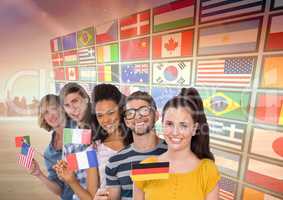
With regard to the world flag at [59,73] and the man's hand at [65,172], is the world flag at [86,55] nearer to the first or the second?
the world flag at [59,73]

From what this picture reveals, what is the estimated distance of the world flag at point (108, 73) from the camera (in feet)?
4.76

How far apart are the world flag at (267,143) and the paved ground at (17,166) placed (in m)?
1.23

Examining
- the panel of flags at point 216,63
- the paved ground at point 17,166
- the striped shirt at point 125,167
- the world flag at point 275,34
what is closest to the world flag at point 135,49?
the panel of flags at point 216,63

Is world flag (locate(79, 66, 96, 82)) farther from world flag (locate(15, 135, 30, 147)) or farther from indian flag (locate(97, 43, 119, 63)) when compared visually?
world flag (locate(15, 135, 30, 147))

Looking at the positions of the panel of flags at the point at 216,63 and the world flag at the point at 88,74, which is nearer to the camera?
the panel of flags at the point at 216,63

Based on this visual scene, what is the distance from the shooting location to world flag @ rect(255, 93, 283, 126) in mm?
1021

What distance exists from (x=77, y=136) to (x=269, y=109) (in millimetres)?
1033

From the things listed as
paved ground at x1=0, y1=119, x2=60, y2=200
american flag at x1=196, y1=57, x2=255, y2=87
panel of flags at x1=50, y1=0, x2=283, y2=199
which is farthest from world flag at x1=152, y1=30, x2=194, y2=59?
paved ground at x1=0, y1=119, x2=60, y2=200

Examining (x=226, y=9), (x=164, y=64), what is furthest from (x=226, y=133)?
(x=226, y=9)

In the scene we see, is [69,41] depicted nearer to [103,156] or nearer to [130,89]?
[130,89]

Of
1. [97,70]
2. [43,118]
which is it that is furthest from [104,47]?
[43,118]

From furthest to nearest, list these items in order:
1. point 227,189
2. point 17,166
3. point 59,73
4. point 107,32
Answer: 1. point 17,166
2. point 59,73
3. point 107,32
4. point 227,189

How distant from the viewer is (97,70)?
4.92ft

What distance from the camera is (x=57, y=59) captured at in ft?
5.21
